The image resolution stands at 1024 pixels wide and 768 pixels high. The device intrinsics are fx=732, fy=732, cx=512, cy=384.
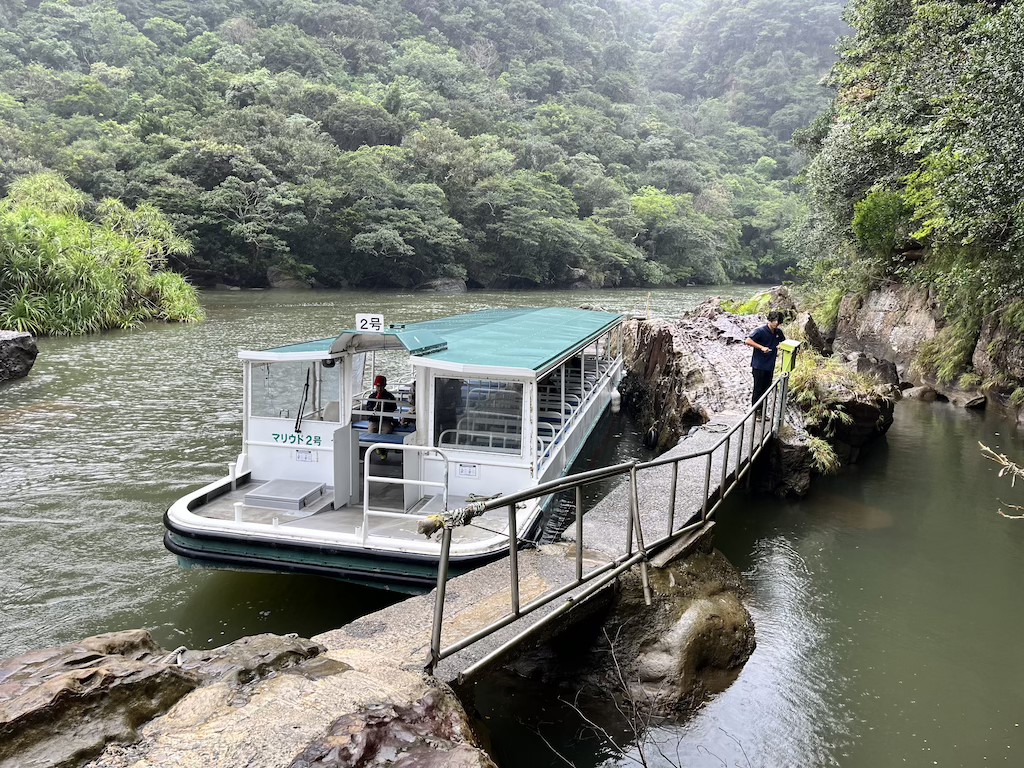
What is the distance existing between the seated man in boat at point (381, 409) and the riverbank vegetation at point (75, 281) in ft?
67.3

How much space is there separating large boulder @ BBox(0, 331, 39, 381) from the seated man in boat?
523 inches

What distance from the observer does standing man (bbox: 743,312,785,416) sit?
10.1 meters

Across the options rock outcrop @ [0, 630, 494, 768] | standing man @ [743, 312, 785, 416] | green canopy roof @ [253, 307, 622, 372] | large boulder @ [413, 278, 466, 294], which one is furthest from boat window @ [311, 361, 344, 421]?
large boulder @ [413, 278, 466, 294]

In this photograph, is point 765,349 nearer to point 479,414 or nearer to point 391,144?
point 479,414

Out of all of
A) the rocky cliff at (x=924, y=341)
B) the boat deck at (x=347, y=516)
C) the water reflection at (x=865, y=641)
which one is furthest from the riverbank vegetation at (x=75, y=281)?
the rocky cliff at (x=924, y=341)

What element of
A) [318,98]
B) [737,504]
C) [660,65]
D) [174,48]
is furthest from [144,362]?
[660,65]

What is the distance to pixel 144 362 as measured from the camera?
20266 mm

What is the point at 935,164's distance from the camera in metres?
14.2

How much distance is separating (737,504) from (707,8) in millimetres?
155752

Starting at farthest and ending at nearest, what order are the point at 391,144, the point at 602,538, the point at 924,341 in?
the point at 391,144 < the point at 924,341 < the point at 602,538

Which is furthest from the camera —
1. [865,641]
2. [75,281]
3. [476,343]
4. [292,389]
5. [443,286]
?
[443,286]

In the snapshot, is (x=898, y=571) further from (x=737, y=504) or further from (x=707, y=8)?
(x=707, y=8)

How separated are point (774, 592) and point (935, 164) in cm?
1065

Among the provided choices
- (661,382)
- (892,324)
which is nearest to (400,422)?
(661,382)
